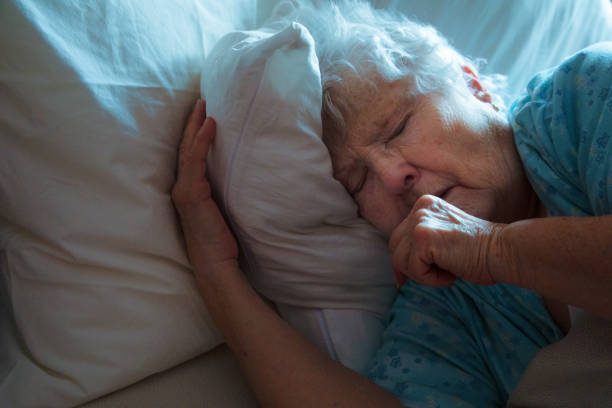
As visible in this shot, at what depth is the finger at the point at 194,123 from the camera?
846 mm

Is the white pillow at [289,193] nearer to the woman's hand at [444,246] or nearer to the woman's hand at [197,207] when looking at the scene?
the woman's hand at [197,207]

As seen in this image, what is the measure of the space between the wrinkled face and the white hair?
2 centimetres

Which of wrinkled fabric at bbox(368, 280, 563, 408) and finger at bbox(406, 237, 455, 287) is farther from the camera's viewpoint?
wrinkled fabric at bbox(368, 280, 563, 408)

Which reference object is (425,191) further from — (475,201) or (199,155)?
(199,155)

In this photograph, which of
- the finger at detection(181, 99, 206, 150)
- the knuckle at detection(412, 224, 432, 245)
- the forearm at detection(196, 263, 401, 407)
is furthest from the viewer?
the finger at detection(181, 99, 206, 150)

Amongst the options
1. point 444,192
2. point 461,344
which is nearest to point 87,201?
point 444,192

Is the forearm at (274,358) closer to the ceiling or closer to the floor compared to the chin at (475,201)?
closer to the floor

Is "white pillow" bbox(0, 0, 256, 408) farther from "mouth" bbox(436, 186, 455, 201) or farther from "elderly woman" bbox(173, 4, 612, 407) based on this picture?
"mouth" bbox(436, 186, 455, 201)

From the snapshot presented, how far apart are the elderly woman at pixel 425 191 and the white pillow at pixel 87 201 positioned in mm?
73

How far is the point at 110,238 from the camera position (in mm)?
788

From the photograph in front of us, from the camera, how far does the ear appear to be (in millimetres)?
944

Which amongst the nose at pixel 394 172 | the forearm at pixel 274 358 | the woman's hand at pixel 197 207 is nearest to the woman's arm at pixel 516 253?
the nose at pixel 394 172

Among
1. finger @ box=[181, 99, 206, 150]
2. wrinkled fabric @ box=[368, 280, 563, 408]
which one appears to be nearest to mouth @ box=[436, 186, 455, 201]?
wrinkled fabric @ box=[368, 280, 563, 408]

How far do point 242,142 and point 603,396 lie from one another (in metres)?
0.69
